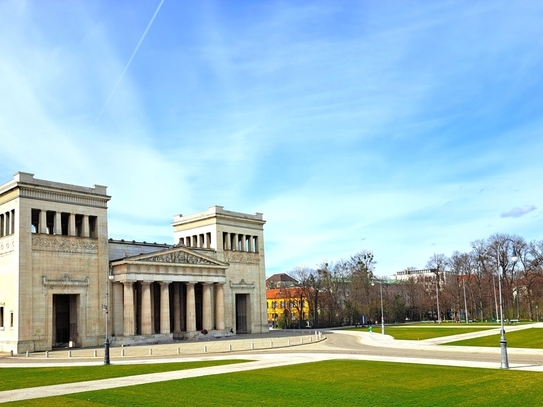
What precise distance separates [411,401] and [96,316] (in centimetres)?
5890

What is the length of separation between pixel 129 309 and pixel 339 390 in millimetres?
53689

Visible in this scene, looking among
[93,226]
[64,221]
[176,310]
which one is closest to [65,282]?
[93,226]

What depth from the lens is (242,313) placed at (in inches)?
4026

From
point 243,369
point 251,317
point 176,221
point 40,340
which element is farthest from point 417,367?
point 176,221

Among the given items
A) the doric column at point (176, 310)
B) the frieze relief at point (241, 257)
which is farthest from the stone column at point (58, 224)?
the frieze relief at point (241, 257)

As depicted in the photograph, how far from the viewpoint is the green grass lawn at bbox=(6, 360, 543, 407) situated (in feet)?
80.4

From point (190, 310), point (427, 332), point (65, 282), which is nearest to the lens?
point (65, 282)

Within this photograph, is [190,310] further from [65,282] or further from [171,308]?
[65,282]

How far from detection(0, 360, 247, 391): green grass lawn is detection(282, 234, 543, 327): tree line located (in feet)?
265

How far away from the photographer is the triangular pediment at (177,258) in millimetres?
77750

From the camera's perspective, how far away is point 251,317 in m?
101

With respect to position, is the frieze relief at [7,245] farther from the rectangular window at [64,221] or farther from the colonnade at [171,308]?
the colonnade at [171,308]

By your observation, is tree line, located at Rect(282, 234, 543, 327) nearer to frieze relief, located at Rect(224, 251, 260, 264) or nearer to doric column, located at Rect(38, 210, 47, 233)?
frieze relief, located at Rect(224, 251, 260, 264)

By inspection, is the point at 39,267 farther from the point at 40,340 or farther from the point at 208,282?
the point at 208,282
